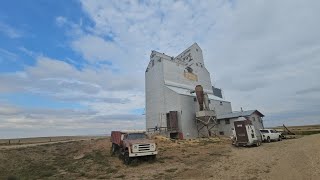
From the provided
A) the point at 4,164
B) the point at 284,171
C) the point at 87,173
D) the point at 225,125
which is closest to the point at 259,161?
the point at 284,171

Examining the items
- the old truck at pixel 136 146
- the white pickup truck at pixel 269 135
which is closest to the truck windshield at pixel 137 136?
the old truck at pixel 136 146

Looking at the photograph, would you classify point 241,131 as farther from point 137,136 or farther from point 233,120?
point 233,120

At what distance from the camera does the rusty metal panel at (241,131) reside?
28.7 meters

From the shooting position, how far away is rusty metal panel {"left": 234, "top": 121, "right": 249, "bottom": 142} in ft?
94.0

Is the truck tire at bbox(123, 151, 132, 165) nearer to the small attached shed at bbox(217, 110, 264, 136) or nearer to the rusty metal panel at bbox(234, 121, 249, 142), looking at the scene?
the rusty metal panel at bbox(234, 121, 249, 142)

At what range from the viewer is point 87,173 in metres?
18.3

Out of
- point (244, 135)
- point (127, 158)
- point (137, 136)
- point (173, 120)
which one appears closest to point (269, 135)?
point (244, 135)

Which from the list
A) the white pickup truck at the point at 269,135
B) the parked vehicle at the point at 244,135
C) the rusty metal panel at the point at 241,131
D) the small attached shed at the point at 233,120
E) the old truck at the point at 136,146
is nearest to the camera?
the old truck at the point at 136,146

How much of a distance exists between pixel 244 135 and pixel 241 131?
0.63 meters

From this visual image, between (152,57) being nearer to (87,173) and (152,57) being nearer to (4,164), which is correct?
(4,164)

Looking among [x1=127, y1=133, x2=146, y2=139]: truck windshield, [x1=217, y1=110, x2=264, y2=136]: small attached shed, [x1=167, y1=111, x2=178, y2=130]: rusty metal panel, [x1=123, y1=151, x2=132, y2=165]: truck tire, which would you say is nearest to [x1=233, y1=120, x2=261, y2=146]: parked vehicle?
[x1=127, y1=133, x2=146, y2=139]: truck windshield

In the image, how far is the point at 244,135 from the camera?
28734 millimetres

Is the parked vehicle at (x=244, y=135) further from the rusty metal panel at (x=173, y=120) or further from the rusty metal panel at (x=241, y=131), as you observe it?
the rusty metal panel at (x=173, y=120)

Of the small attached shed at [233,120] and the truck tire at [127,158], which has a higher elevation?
the small attached shed at [233,120]
